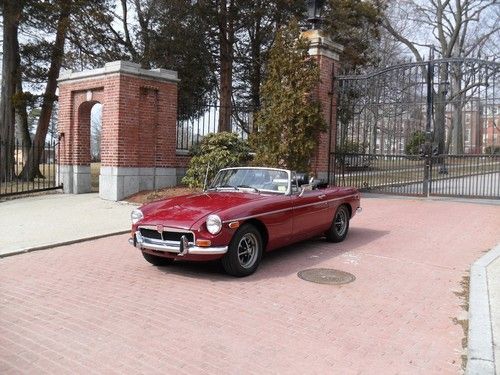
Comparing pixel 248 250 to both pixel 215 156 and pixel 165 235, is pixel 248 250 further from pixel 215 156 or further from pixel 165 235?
pixel 215 156

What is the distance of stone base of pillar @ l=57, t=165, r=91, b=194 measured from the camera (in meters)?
14.7

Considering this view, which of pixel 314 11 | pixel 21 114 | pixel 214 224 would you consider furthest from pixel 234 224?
pixel 21 114

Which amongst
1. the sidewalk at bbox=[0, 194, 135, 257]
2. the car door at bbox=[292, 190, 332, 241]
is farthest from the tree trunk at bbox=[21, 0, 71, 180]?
the car door at bbox=[292, 190, 332, 241]

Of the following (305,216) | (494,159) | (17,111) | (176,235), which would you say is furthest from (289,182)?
(17,111)

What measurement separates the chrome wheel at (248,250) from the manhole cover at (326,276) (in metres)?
0.63

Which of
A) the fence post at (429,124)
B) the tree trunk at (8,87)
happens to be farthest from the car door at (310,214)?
the tree trunk at (8,87)

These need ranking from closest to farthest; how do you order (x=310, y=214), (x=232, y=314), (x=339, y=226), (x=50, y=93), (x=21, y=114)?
1. (x=232, y=314)
2. (x=310, y=214)
3. (x=339, y=226)
4. (x=50, y=93)
5. (x=21, y=114)

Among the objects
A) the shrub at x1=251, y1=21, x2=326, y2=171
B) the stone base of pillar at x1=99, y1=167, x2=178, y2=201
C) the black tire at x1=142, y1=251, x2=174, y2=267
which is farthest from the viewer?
the stone base of pillar at x1=99, y1=167, x2=178, y2=201

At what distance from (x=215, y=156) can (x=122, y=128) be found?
2533mm

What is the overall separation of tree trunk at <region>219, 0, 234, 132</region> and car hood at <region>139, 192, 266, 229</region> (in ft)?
37.2

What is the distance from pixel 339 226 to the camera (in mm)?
8609

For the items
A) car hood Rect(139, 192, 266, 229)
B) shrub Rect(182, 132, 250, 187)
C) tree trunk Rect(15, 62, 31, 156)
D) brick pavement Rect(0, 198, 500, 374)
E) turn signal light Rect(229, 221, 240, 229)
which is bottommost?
brick pavement Rect(0, 198, 500, 374)

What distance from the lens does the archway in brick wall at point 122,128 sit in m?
13.1

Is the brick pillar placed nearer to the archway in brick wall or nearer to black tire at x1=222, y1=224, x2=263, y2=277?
the archway in brick wall
